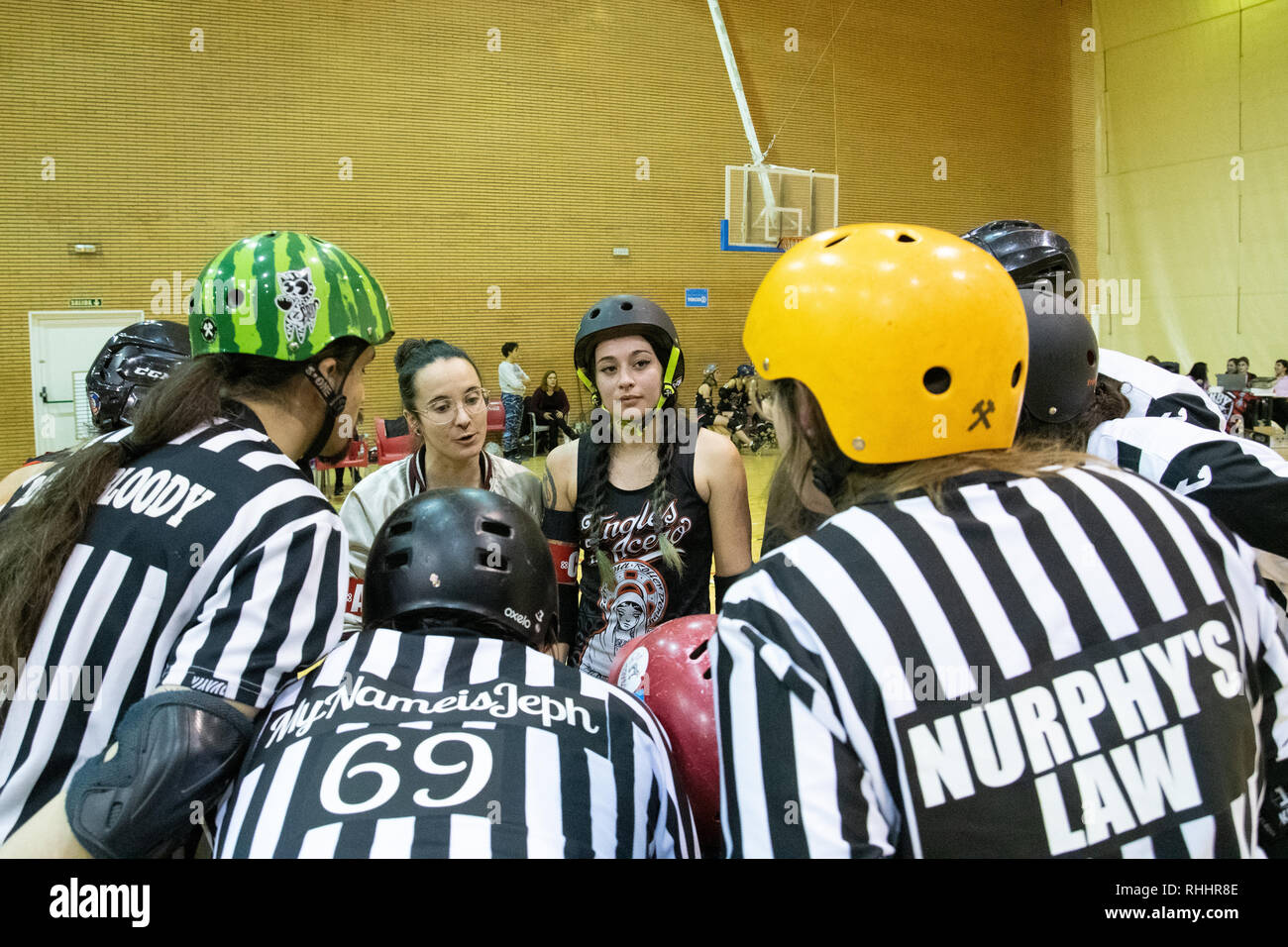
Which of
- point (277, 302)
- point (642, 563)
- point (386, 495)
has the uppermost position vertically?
point (277, 302)

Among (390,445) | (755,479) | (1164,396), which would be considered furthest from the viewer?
(755,479)

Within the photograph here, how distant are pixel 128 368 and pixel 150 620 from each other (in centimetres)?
217

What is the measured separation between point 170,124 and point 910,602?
1570cm

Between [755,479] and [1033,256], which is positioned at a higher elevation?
[1033,256]

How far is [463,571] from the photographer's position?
1711 mm

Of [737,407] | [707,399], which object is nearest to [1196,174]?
[737,407]

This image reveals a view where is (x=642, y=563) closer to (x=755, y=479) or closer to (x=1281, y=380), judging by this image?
(x=755, y=479)

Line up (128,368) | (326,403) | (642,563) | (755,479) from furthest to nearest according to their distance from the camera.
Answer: (755,479)
(128,368)
(642,563)
(326,403)

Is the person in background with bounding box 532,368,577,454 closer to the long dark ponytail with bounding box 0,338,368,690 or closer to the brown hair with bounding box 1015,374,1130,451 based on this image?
the brown hair with bounding box 1015,374,1130,451

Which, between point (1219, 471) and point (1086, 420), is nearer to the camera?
point (1219, 471)

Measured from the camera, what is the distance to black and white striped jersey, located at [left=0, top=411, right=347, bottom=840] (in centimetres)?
157

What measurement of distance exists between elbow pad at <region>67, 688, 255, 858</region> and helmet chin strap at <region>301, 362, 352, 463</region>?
30.5 inches

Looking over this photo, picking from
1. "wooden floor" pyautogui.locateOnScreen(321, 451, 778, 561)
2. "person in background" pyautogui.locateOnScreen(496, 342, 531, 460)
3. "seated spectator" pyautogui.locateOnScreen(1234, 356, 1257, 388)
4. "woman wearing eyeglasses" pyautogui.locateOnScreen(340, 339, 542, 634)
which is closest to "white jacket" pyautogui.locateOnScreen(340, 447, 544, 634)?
"woman wearing eyeglasses" pyautogui.locateOnScreen(340, 339, 542, 634)
